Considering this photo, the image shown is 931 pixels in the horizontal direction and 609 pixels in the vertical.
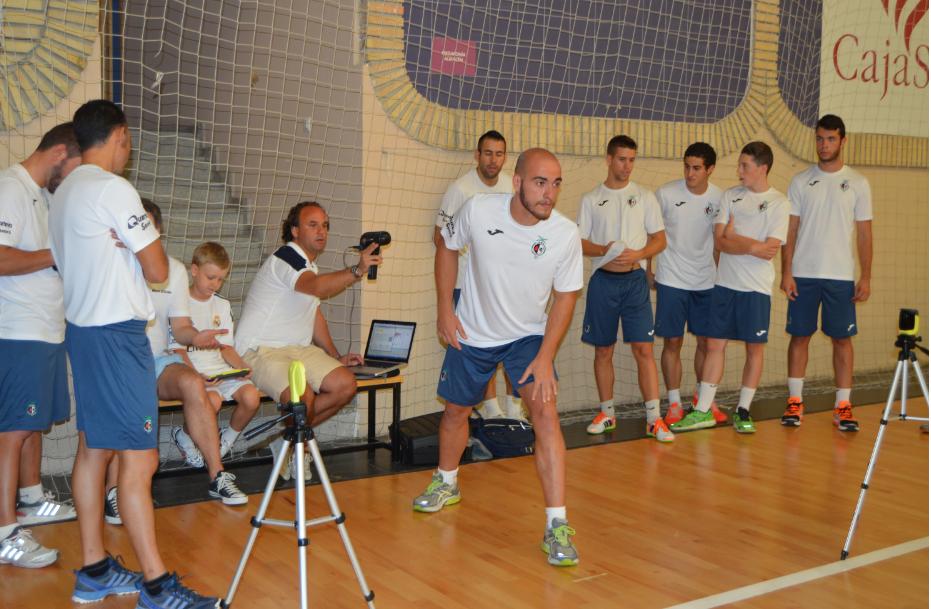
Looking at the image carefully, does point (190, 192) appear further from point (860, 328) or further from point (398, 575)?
point (860, 328)

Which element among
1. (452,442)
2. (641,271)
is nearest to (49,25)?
(452,442)

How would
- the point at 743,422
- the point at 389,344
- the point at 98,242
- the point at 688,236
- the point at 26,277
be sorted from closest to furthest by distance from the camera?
the point at 98,242, the point at 26,277, the point at 389,344, the point at 743,422, the point at 688,236

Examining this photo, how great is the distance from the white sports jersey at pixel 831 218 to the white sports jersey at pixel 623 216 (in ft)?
3.54

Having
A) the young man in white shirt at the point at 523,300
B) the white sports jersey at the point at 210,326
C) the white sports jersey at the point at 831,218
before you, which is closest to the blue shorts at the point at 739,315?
the white sports jersey at the point at 831,218

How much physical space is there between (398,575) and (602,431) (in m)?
2.79

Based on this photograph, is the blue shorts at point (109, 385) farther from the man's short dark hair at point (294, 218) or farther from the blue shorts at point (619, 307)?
the blue shorts at point (619, 307)

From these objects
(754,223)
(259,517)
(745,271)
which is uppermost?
(754,223)

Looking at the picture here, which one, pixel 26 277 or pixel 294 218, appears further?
pixel 294 218

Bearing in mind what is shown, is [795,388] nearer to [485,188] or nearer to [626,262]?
[626,262]

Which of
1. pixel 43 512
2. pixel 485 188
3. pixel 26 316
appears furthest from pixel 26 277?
pixel 485 188

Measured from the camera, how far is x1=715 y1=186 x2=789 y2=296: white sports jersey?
5.97m

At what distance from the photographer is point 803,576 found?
3.60 metres

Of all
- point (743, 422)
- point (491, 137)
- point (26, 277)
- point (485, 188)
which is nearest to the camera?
point (26, 277)

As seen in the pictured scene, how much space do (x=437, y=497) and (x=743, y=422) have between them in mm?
2610
